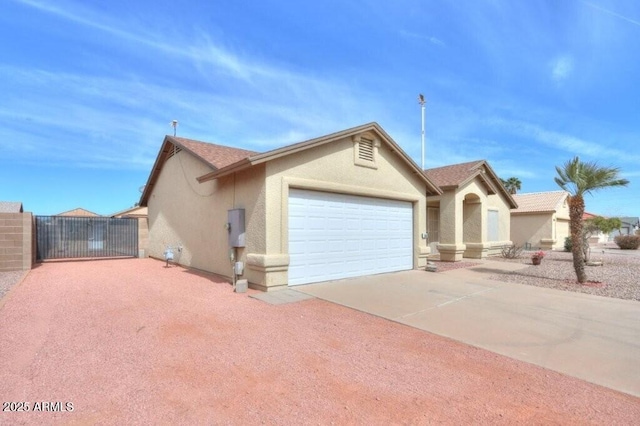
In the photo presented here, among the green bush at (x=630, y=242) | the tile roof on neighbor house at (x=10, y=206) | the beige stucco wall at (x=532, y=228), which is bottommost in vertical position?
the green bush at (x=630, y=242)

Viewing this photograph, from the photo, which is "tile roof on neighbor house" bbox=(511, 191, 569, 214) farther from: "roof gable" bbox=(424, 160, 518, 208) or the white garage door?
the white garage door

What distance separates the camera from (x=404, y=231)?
12.3 m

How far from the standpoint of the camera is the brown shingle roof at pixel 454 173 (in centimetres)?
1622

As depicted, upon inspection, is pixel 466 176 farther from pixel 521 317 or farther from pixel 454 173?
pixel 521 317

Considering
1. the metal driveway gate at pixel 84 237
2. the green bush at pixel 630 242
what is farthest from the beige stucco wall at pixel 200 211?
the green bush at pixel 630 242

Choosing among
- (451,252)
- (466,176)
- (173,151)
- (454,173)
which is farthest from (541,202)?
(173,151)

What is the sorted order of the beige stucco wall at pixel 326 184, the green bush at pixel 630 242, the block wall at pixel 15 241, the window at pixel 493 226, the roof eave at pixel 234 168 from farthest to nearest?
the green bush at pixel 630 242 < the window at pixel 493 226 < the block wall at pixel 15 241 < the beige stucco wall at pixel 326 184 < the roof eave at pixel 234 168

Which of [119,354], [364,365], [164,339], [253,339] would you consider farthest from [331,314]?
[119,354]

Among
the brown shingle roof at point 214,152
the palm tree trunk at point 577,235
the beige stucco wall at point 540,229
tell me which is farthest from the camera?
the beige stucco wall at point 540,229

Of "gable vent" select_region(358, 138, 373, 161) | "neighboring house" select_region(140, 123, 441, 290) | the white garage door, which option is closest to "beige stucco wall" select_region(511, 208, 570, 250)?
"neighboring house" select_region(140, 123, 441, 290)

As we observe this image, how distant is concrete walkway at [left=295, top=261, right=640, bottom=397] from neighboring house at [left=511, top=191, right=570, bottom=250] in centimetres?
1887

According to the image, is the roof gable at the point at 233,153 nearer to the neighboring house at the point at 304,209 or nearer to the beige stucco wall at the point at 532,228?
the neighboring house at the point at 304,209

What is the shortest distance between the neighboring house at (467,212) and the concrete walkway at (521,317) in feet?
20.6

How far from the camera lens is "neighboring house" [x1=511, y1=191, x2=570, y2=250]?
989 inches
